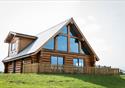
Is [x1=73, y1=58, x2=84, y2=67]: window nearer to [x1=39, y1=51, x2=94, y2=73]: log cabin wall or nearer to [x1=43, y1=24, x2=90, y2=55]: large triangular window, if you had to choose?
[x1=39, y1=51, x2=94, y2=73]: log cabin wall

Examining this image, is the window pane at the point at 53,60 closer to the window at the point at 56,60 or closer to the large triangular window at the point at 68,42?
the window at the point at 56,60

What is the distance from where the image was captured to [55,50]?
30.0 m

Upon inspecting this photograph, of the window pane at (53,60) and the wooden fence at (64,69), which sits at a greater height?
the window pane at (53,60)

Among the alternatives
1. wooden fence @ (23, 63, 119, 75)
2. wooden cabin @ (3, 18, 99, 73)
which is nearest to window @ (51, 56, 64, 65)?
wooden cabin @ (3, 18, 99, 73)

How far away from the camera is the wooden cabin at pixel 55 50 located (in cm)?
2784

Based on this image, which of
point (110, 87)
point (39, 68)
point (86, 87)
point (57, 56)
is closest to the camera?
point (86, 87)

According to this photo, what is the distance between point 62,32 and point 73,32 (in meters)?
2.60

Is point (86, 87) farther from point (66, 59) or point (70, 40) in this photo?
point (70, 40)

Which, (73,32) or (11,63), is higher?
(73,32)

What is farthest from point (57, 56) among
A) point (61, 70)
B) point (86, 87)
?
point (86, 87)

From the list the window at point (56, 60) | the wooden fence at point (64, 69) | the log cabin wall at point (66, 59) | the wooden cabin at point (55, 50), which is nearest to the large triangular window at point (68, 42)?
the wooden cabin at point (55, 50)

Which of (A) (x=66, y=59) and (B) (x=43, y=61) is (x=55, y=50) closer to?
(A) (x=66, y=59)

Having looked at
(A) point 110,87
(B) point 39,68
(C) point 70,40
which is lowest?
(A) point 110,87

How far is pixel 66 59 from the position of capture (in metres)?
31.0
